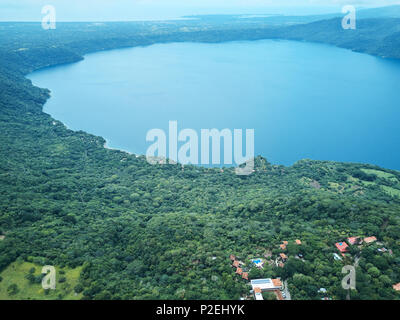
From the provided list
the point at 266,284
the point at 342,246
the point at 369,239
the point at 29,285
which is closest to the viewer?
the point at 266,284

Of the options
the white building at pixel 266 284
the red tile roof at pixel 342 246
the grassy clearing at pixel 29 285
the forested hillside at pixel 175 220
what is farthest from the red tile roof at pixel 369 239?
the grassy clearing at pixel 29 285

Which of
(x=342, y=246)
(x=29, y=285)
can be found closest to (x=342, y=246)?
(x=342, y=246)

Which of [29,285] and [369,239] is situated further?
[369,239]

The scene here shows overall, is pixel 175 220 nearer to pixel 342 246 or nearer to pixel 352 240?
pixel 342 246

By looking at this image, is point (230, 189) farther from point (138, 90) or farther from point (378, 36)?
point (378, 36)

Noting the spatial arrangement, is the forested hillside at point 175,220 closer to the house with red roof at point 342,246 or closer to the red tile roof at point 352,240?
the house with red roof at point 342,246

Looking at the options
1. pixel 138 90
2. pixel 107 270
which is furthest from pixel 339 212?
pixel 138 90

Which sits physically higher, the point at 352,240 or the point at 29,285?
the point at 352,240
